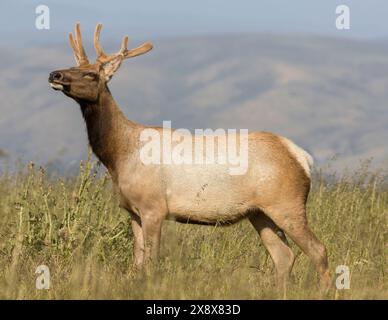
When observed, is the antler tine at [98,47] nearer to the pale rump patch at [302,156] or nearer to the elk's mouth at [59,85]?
the elk's mouth at [59,85]

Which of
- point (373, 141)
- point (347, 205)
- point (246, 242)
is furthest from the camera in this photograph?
point (373, 141)

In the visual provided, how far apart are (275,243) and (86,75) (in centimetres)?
258

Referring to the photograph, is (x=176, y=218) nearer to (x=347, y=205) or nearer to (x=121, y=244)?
(x=121, y=244)

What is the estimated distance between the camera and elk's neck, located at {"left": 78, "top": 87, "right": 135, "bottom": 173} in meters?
9.93

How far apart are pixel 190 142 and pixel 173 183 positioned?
1.58 ft

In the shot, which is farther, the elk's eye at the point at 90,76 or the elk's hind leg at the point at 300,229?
the elk's eye at the point at 90,76

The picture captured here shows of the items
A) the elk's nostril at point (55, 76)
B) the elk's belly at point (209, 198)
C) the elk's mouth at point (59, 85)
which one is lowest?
the elk's belly at point (209, 198)

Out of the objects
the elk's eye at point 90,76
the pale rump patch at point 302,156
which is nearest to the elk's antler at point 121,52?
the elk's eye at point 90,76

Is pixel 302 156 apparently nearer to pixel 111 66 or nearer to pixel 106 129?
pixel 106 129

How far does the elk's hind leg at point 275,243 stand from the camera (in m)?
9.80

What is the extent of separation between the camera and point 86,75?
9.79 meters

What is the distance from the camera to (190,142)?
32.0 feet

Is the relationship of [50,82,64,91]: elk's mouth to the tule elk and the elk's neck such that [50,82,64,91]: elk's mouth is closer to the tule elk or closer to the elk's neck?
the tule elk
